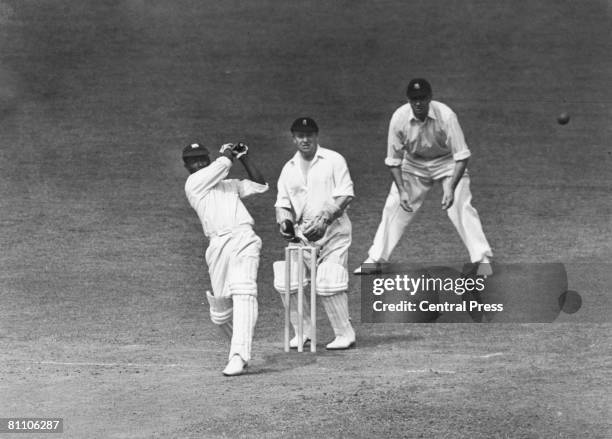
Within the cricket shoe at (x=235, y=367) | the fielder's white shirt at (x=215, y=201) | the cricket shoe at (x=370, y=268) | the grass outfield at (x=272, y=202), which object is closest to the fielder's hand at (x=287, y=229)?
the fielder's white shirt at (x=215, y=201)

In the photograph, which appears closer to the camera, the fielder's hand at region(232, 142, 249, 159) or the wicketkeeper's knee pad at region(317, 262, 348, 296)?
the fielder's hand at region(232, 142, 249, 159)

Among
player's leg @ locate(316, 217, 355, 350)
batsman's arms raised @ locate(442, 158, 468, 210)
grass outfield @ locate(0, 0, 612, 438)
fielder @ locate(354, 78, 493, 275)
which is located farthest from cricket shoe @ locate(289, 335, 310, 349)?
batsman's arms raised @ locate(442, 158, 468, 210)

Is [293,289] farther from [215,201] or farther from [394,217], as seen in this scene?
[394,217]

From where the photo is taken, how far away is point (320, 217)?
32.7 ft

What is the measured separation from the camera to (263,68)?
2222 centimetres

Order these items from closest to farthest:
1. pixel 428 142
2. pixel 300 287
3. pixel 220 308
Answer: pixel 220 308
pixel 300 287
pixel 428 142

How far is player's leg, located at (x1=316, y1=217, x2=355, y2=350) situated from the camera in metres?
9.88

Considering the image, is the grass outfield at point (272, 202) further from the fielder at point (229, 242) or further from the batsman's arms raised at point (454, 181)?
the batsman's arms raised at point (454, 181)

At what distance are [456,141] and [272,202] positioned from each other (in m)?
5.00

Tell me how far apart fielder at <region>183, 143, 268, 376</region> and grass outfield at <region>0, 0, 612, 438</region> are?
1.39 feet

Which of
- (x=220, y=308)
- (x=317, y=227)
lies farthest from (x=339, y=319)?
(x=220, y=308)

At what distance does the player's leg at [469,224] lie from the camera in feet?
39.3

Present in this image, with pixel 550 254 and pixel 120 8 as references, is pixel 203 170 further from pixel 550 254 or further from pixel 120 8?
pixel 120 8

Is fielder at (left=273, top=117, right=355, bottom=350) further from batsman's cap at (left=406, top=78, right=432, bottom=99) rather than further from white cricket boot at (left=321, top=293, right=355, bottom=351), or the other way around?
batsman's cap at (left=406, top=78, right=432, bottom=99)
